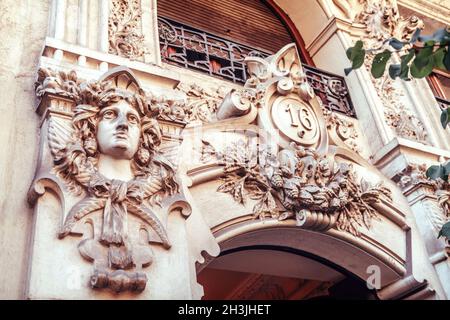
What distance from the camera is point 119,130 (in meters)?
3.79

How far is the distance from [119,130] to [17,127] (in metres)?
0.74

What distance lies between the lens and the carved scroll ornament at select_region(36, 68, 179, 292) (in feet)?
10.9

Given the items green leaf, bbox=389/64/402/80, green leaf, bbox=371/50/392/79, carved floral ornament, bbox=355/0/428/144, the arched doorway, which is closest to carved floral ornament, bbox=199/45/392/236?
the arched doorway

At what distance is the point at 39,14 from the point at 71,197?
2059 millimetres

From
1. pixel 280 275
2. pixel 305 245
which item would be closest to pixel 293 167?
pixel 305 245

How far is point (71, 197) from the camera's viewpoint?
11.5 feet

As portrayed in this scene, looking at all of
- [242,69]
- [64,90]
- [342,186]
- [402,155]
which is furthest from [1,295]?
[402,155]

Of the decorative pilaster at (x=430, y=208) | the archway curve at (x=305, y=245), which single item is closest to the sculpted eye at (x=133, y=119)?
the archway curve at (x=305, y=245)

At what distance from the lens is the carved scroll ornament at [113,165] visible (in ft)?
10.9

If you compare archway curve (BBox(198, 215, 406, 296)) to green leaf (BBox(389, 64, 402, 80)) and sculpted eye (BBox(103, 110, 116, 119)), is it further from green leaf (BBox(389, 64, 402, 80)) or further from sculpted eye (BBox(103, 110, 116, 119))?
green leaf (BBox(389, 64, 402, 80))

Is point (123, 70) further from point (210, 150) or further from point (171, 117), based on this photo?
point (210, 150)

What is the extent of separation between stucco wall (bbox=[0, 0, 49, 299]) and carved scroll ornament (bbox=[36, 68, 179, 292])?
24 centimetres

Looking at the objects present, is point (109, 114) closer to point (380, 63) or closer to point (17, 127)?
point (17, 127)

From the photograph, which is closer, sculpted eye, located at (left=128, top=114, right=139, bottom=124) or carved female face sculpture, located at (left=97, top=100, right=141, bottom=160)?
carved female face sculpture, located at (left=97, top=100, right=141, bottom=160)
